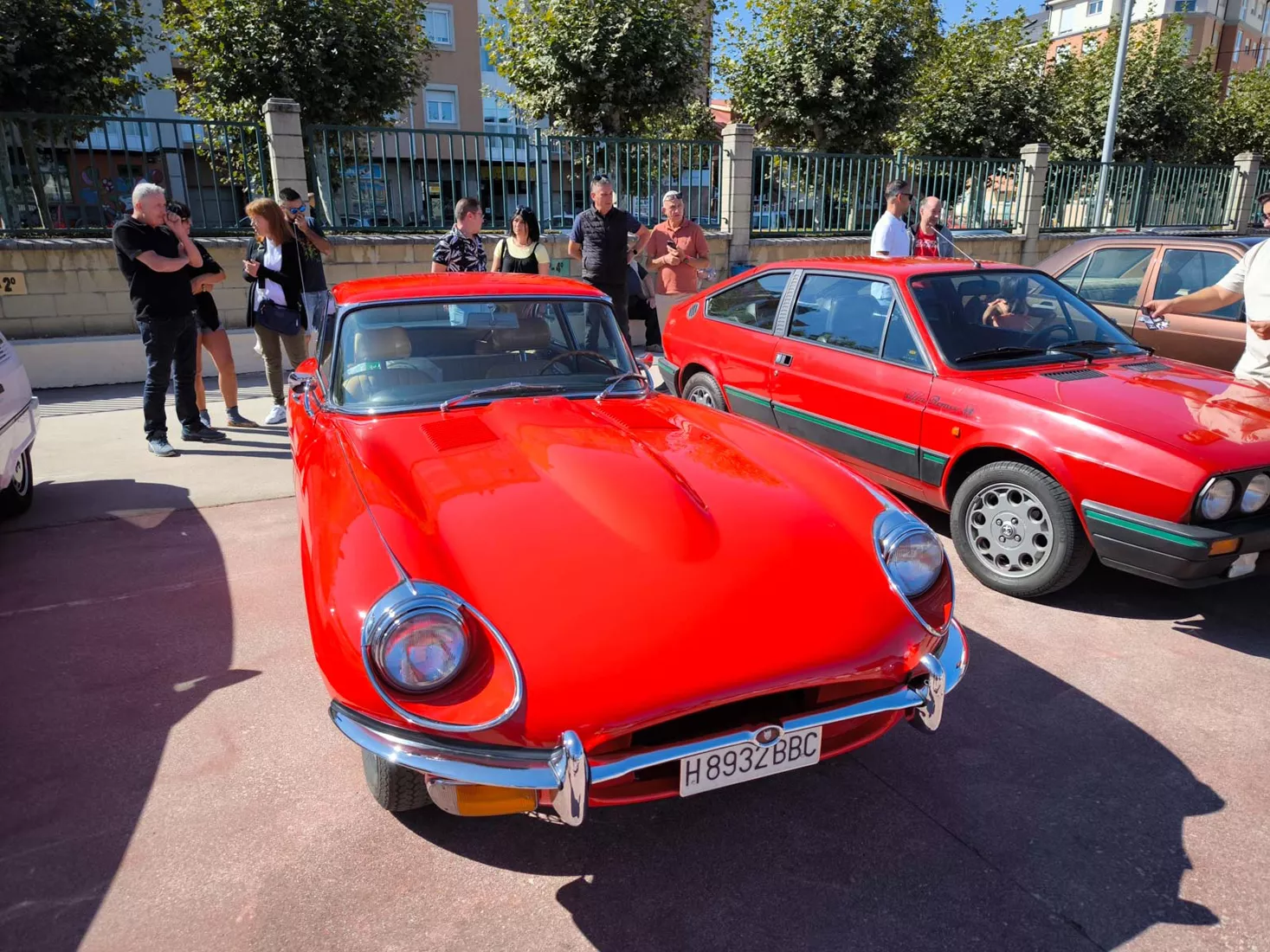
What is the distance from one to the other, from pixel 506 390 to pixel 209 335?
4561 millimetres

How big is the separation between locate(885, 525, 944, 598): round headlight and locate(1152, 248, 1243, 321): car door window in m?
Result: 5.36

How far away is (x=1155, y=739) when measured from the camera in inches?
122

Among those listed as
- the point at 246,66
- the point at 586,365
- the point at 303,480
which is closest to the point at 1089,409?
the point at 586,365

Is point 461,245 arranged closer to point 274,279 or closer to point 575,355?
point 274,279

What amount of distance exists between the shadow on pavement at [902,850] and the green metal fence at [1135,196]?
52.4 ft

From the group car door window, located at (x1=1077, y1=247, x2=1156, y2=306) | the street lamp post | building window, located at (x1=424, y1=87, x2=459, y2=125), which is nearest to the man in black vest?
car door window, located at (x1=1077, y1=247, x2=1156, y2=306)

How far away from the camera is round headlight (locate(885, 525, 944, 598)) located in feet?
8.75

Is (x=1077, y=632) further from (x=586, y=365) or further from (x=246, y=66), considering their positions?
(x=246, y=66)

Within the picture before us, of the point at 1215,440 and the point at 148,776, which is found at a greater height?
the point at 1215,440

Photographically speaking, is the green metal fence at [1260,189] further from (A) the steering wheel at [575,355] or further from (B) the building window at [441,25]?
(B) the building window at [441,25]

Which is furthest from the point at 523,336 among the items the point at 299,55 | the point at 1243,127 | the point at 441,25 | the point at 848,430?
the point at 441,25

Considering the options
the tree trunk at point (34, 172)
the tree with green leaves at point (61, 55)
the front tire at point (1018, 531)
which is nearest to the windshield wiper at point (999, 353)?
the front tire at point (1018, 531)

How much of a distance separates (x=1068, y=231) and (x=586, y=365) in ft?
52.7

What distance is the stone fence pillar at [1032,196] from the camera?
15594mm
